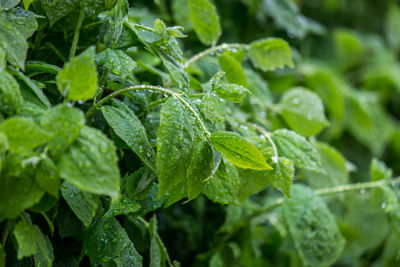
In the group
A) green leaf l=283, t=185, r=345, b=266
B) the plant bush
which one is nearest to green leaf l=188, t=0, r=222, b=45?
the plant bush

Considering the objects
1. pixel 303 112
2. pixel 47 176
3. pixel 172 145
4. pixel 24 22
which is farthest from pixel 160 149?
pixel 303 112

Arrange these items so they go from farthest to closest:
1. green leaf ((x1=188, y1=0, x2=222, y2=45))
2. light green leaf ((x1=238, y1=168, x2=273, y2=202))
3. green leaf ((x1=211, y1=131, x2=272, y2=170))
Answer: green leaf ((x1=188, y1=0, x2=222, y2=45)), light green leaf ((x1=238, y1=168, x2=273, y2=202)), green leaf ((x1=211, y1=131, x2=272, y2=170))

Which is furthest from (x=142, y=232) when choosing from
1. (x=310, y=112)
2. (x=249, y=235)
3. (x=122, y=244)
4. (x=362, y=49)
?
(x=362, y=49)

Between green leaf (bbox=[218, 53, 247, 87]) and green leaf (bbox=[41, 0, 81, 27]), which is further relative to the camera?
green leaf (bbox=[218, 53, 247, 87])

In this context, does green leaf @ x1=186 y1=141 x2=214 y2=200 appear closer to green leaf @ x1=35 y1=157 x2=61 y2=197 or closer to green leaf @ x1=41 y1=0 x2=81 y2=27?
green leaf @ x1=35 y1=157 x2=61 y2=197

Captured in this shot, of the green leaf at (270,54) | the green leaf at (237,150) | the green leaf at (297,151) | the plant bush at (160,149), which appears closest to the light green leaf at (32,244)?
the plant bush at (160,149)

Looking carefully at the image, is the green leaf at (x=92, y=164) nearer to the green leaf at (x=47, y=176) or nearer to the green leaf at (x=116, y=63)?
the green leaf at (x=47, y=176)

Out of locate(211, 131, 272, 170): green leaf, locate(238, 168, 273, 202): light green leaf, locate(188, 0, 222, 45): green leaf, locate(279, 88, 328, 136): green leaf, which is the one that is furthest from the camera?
locate(279, 88, 328, 136): green leaf

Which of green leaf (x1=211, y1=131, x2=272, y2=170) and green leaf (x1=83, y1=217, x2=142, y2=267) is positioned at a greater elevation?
green leaf (x1=211, y1=131, x2=272, y2=170)
